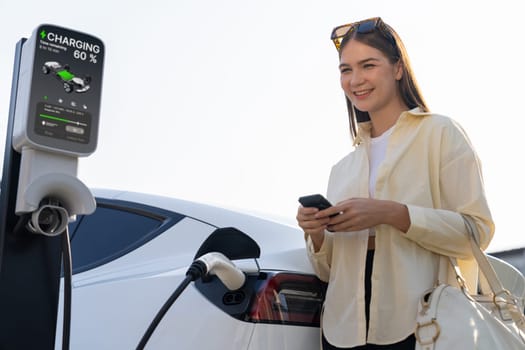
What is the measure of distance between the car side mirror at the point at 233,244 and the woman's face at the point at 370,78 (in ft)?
1.83

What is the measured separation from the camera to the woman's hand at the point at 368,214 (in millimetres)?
1993

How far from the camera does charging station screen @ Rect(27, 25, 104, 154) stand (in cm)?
169

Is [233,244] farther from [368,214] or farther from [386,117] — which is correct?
[386,117]

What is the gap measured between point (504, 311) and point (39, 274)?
1.24 metres

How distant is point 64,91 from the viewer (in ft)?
5.64

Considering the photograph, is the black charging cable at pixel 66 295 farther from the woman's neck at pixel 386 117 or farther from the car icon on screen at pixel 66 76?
the woman's neck at pixel 386 117

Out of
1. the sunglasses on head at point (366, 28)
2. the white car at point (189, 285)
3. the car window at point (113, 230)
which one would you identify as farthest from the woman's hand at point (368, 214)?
the car window at point (113, 230)

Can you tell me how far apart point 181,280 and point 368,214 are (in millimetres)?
622

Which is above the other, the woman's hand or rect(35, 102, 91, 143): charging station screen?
rect(35, 102, 91, 143): charging station screen

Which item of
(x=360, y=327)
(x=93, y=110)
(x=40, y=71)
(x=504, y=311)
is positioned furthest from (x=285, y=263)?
(x=40, y=71)

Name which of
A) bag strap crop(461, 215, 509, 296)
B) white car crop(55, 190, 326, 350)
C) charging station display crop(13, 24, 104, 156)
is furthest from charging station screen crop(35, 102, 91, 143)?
bag strap crop(461, 215, 509, 296)

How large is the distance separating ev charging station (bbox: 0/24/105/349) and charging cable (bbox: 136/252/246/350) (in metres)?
0.28

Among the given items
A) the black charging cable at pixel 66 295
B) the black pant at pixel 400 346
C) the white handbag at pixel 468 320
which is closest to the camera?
the black charging cable at pixel 66 295

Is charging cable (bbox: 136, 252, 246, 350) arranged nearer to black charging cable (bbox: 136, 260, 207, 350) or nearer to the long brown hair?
black charging cable (bbox: 136, 260, 207, 350)
